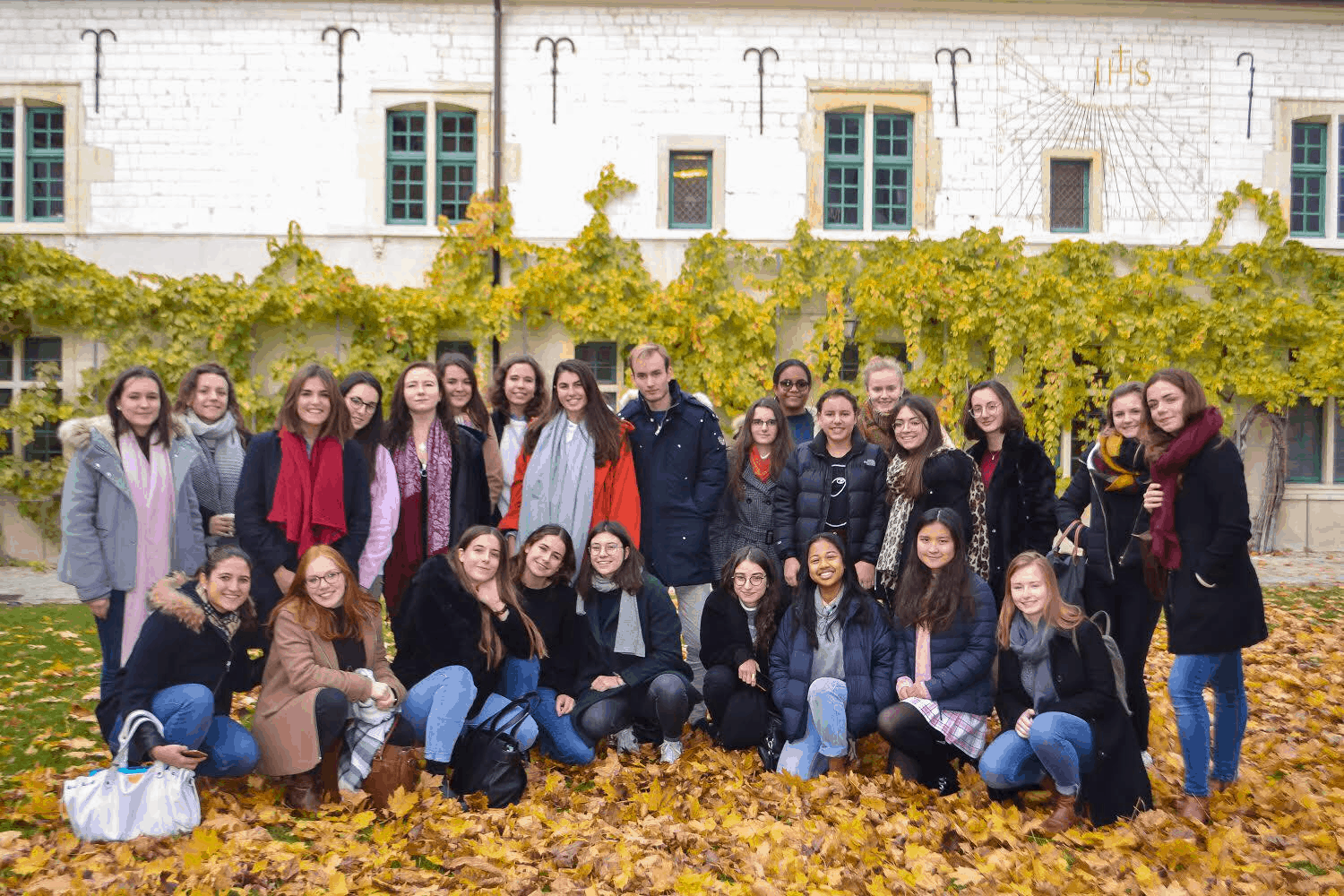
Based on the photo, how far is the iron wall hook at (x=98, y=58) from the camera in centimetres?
1320

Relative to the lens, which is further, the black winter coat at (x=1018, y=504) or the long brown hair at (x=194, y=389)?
the long brown hair at (x=194, y=389)

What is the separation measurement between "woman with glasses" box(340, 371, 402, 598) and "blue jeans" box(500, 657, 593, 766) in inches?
35.2

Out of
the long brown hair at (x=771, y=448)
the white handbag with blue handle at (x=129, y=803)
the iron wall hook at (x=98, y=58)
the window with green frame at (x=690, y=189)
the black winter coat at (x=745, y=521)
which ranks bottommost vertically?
the white handbag with blue handle at (x=129, y=803)

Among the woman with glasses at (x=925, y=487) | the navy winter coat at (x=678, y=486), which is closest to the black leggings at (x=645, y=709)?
the navy winter coat at (x=678, y=486)

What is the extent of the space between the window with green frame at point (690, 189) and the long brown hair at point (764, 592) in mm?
8778

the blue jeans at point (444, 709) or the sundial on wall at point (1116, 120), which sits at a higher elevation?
the sundial on wall at point (1116, 120)

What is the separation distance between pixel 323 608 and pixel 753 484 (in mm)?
2455

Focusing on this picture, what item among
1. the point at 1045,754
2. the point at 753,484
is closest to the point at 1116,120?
the point at 753,484

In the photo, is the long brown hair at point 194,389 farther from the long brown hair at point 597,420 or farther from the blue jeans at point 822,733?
the blue jeans at point 822,733

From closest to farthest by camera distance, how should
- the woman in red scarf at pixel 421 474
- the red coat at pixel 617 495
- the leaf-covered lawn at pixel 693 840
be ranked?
the leaf-covered lawn at pixel 693 840
the woman in red scarf at pixel 421 474
the red coat at pixel 617 495

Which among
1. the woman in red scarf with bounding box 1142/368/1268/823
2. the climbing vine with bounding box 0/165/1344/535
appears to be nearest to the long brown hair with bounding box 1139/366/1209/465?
the woman in red scarf with bounding box 1142/368/1268/823

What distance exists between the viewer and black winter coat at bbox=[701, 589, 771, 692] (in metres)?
5.40

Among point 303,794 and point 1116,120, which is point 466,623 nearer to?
point 303,794

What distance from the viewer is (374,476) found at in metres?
5.55
